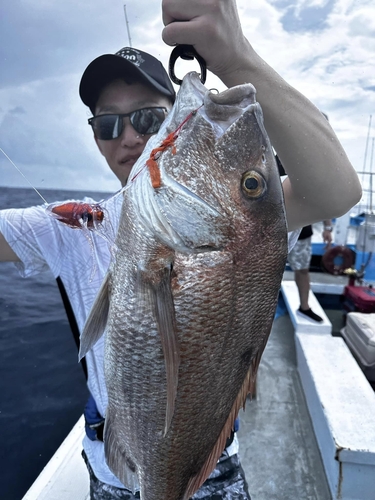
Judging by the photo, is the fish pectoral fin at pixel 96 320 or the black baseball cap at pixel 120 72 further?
the black baseball cap at pixel 120 72

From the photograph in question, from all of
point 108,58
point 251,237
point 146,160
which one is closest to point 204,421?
point 251,237

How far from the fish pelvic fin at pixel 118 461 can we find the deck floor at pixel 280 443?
213cm

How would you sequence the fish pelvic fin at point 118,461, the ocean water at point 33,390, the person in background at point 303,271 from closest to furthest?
1. the fish pelvic fin at point 118,461
2. the ocean water at point 33,390
3. the person in background at point 303,271

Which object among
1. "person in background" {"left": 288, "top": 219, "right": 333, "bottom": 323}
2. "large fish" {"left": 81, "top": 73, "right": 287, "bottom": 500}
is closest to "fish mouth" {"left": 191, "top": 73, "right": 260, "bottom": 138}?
"large fish" {"left": 81, "top": 73, "right": 287, "bottom": 500}

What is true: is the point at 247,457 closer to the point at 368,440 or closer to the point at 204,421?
the point at 368,440

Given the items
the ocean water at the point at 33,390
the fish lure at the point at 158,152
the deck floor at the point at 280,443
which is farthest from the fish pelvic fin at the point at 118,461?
the ocean water at the point at 33,390

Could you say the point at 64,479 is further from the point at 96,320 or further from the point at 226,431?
the point at 96,320

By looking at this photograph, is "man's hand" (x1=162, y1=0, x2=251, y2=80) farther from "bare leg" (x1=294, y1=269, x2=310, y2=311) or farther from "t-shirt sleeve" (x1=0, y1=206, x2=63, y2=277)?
"bare leg" (x1=294, y1=269, x2=310, y2=311)

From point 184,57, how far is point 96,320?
94 centimetres

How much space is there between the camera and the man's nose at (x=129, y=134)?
180cm

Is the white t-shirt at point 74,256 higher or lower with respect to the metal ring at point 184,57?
lower

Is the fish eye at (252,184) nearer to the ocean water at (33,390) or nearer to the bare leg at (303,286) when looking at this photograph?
the ocean water at (33,390)

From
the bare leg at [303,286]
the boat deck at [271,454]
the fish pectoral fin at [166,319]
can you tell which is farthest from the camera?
the bare leg at [303,286]

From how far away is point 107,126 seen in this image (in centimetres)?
182
